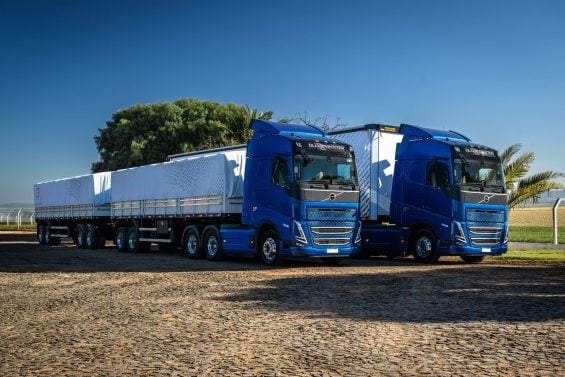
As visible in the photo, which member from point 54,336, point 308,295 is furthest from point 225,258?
point 54,336

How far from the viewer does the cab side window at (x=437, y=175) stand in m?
18.6

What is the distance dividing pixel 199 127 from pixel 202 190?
2871cm

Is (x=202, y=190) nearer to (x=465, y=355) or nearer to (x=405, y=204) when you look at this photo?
(x=405, y=204)

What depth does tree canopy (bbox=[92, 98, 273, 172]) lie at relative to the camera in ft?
160

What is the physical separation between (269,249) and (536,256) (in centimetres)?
955

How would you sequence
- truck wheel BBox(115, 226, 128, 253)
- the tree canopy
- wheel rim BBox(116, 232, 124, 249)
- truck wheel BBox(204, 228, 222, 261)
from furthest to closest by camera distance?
the tree canopy
wheel rim BBox(116, 232, 124, 249)
truck wheel BBox(115, 226, 128, 253)
truck wheel BBox(204, 228, 222, 261)

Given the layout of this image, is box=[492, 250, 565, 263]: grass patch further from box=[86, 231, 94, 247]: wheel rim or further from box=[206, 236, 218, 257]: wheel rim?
box=[86, 231, 94, 247]: wheel rim

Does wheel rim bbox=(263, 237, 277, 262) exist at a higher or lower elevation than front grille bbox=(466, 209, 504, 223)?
lower

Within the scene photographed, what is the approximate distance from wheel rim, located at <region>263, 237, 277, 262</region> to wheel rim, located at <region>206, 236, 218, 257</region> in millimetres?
2653

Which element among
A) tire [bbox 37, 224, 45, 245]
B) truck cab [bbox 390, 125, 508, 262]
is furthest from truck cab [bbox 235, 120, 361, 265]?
tire [bbox 37, 224, 45, 245]

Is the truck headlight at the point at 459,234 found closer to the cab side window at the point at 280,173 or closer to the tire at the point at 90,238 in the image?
the cab side window at the point at 280,173

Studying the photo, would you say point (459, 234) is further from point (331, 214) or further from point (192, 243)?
point (192, 243)

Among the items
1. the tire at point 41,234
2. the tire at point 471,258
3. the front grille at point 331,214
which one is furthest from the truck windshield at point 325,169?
the tire at point 41,234

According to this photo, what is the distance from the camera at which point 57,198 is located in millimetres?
32719
